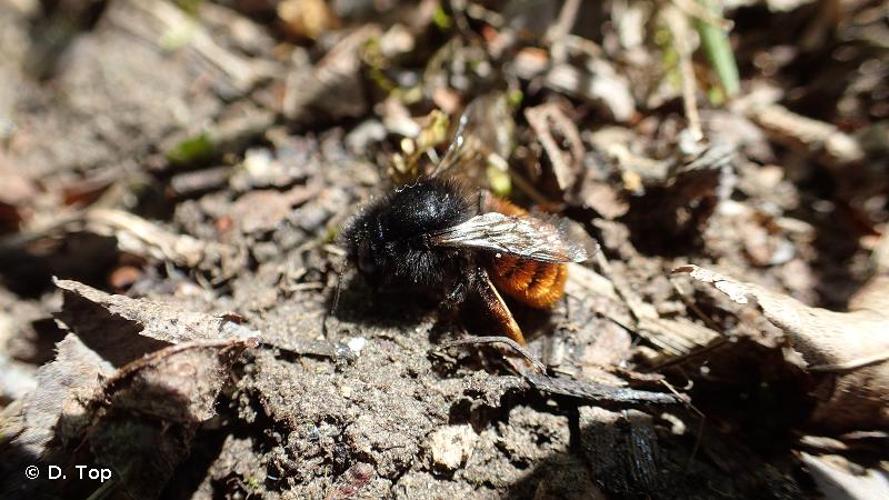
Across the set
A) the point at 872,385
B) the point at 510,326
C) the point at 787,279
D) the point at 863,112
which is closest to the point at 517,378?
the point at 510,326

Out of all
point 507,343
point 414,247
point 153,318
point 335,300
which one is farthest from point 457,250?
point 153,318

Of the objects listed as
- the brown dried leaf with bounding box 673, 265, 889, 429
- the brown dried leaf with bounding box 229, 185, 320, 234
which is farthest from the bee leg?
the brown dried leaf with bounding box 229, 185, 320, 234

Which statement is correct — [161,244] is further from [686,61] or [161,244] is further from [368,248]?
[686,61]

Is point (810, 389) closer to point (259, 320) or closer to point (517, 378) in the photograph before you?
point (517, 378)

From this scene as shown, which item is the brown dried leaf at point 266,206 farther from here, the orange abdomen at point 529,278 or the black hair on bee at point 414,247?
the orange abdomen at point 529,278

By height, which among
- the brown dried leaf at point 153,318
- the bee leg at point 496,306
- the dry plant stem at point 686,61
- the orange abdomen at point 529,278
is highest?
the dry plant stem at point 686,61

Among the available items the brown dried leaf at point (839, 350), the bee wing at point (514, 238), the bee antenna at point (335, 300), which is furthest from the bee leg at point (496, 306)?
the brown dried leaf at point (839, 350)
